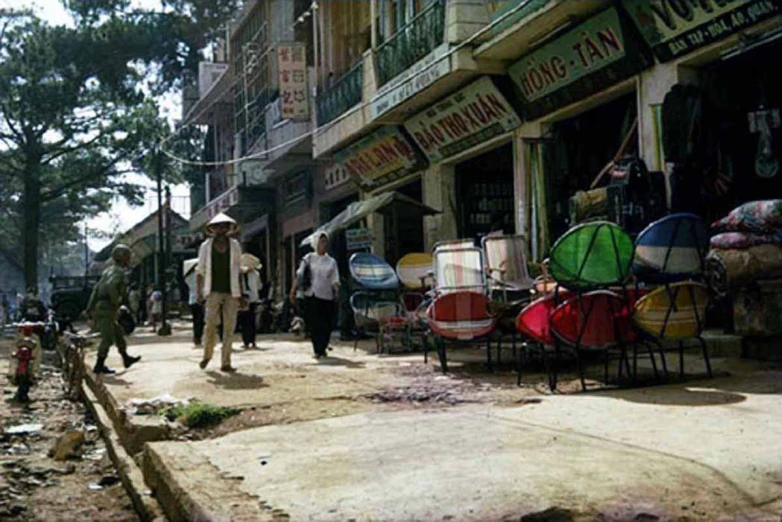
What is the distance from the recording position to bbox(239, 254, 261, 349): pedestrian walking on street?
14.1m

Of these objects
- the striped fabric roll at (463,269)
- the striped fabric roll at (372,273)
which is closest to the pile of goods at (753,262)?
the striped fabric roll at (463,269)

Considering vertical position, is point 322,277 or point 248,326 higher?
point 322,277

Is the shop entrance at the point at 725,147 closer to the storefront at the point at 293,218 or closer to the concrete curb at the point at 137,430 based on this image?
the concrete curb at the point at 137,430

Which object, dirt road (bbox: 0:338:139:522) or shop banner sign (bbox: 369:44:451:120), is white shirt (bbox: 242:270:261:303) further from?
dirt road (bbox: 0:338:139:522)

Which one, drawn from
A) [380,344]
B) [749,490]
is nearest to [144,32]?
[380,344]

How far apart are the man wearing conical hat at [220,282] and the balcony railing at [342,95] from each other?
8.65 m

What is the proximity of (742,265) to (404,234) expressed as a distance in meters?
12.1

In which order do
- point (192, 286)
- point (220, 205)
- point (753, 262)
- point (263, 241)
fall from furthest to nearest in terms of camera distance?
point (263, 241) < point (220, 205) < point (192, 286) < point (753, 262)

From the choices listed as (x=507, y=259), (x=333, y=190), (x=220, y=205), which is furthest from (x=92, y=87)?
(x=507, y=259)

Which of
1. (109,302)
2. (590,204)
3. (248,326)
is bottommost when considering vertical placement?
(248,326)

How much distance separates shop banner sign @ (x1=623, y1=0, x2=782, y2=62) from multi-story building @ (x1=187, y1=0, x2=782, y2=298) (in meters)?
0.02

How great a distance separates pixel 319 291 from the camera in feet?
37.4

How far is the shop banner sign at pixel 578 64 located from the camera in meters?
10.8

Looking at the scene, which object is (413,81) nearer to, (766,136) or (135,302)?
(766,136)
